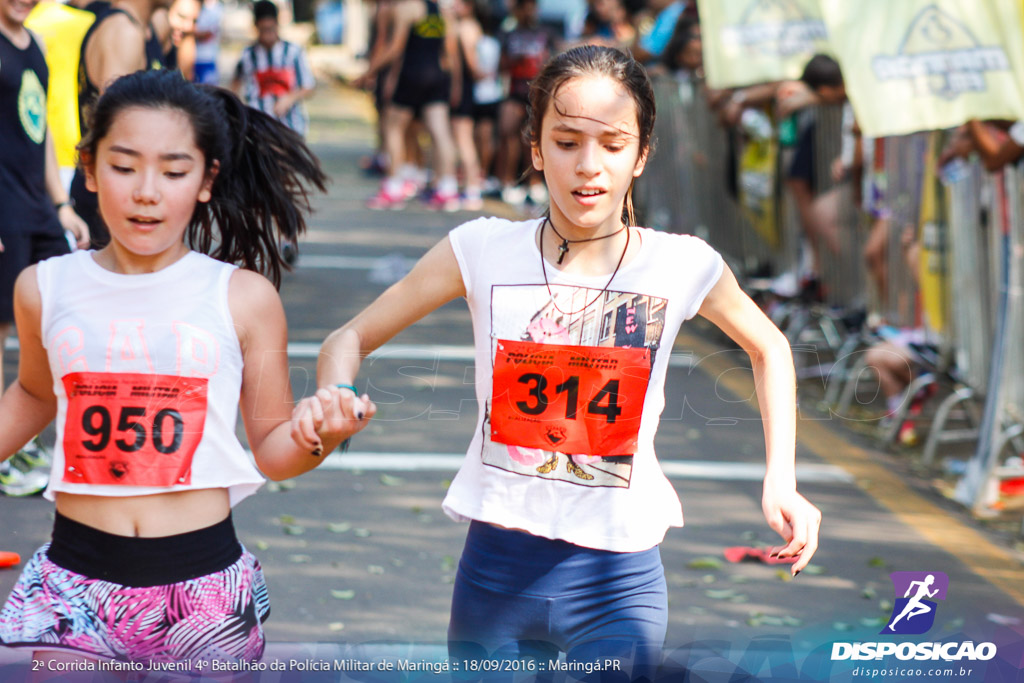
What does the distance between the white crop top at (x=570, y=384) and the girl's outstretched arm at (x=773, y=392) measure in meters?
0.07

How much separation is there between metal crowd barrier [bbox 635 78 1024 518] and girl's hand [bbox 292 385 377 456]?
2710 millimetres

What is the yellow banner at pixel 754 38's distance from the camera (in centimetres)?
721

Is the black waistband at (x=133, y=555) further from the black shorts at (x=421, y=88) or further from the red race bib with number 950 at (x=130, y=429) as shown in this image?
the black shorts at (x=421, y=88)

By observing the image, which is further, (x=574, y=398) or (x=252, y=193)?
(x=252, y=193)

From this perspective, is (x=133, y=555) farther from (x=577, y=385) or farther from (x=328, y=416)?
(x=577, y=385)

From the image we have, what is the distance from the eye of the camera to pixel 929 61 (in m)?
5.27

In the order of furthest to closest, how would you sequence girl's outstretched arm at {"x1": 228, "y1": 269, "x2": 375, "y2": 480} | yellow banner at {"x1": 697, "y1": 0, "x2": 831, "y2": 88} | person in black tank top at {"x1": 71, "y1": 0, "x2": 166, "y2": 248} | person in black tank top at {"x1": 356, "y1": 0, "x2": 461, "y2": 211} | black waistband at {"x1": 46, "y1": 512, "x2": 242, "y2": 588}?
person in black tank top at {"x1": 356, "y1": 0, "x2": 461, "y2": 211} < yellow banner at {"x1": 697, "y1": 0, "x2": 831, "y2": 88} < person in black tank top at {"x1": 71, "y1": 0, "x2": 166, "y2": 248} < girl's outstretched arm at {"x1": 228, "y1": 269, "x2": 375, "y2": 480} < black waistband at {"x1": 46, "y1": 512, "x2": 242, "y2": 588}

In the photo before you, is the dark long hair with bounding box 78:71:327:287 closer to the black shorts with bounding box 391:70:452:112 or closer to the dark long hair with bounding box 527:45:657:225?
the dark long hair with bounding box 527:45:657:225

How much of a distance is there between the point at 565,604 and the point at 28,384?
117 cm

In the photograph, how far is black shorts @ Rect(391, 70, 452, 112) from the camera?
1289cm

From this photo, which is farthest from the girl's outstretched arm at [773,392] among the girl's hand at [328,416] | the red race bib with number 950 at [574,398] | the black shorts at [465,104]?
the black shorts at [465,104]

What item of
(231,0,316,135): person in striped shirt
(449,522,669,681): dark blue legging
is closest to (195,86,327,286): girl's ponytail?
(449,522,669,681): dark blue legging

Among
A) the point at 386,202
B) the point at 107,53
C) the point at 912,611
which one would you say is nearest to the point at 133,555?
the point at 912,611

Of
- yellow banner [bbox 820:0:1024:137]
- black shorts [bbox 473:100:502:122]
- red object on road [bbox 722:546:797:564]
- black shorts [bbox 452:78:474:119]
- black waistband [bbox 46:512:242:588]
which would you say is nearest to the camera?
black waistband [bbox 46:512:242:588]
